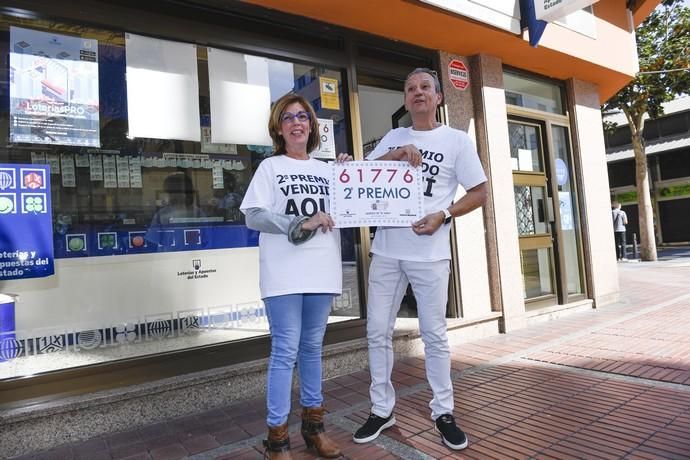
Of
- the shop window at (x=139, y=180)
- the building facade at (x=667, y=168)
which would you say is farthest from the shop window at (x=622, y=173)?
the shop window at (x=139, y=180)

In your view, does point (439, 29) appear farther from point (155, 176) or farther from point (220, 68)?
point (155, 176)

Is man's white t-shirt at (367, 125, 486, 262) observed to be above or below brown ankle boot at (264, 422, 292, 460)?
above

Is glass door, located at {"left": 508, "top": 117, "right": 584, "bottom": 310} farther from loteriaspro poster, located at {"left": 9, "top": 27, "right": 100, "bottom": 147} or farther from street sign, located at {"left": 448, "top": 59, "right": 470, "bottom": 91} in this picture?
loteriaspro poster, located at {"left": 9, "top": 27, "right": 100, "bottom": 147}

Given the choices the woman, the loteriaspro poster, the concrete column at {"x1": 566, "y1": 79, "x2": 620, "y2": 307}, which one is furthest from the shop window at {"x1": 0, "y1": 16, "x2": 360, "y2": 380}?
the concrete column at {"x1": 566, "y1": 79, "x2": 620, "y2": 307}

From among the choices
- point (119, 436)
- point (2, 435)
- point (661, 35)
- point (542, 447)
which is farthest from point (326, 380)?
point (661, 35)

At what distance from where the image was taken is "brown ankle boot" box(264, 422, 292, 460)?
224 cm

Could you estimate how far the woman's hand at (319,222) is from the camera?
7.43ft

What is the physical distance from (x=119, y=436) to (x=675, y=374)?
4.06m

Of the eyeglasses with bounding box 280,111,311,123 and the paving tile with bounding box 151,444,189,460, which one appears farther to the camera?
the paving tile with bounding box 151,444,189,460

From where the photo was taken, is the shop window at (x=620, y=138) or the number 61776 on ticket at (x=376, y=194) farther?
the shop window at (x=620, y=138)

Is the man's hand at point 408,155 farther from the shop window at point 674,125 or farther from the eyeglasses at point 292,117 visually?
the shop window at point 674,125

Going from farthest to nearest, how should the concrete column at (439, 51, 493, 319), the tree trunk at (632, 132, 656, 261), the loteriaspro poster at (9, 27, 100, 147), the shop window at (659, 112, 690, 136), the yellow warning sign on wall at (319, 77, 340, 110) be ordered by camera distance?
the shop window at (659, 112, 690, 136), the tree trunk at (632, 132, 656, 261), the concrete column at (439, 51, 493, 319), the yellow warning sign on wall at (319, 77, 340, 110), the loteriaspro poster at (9, 27, 100, 147)

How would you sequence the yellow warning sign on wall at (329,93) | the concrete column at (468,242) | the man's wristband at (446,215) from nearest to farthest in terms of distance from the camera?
the man's wristband at (446,215)
the yellow warning sign on wall at (329,93)
the concrete column at (468,242)

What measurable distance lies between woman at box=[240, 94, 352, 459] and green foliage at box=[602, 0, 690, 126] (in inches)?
483
